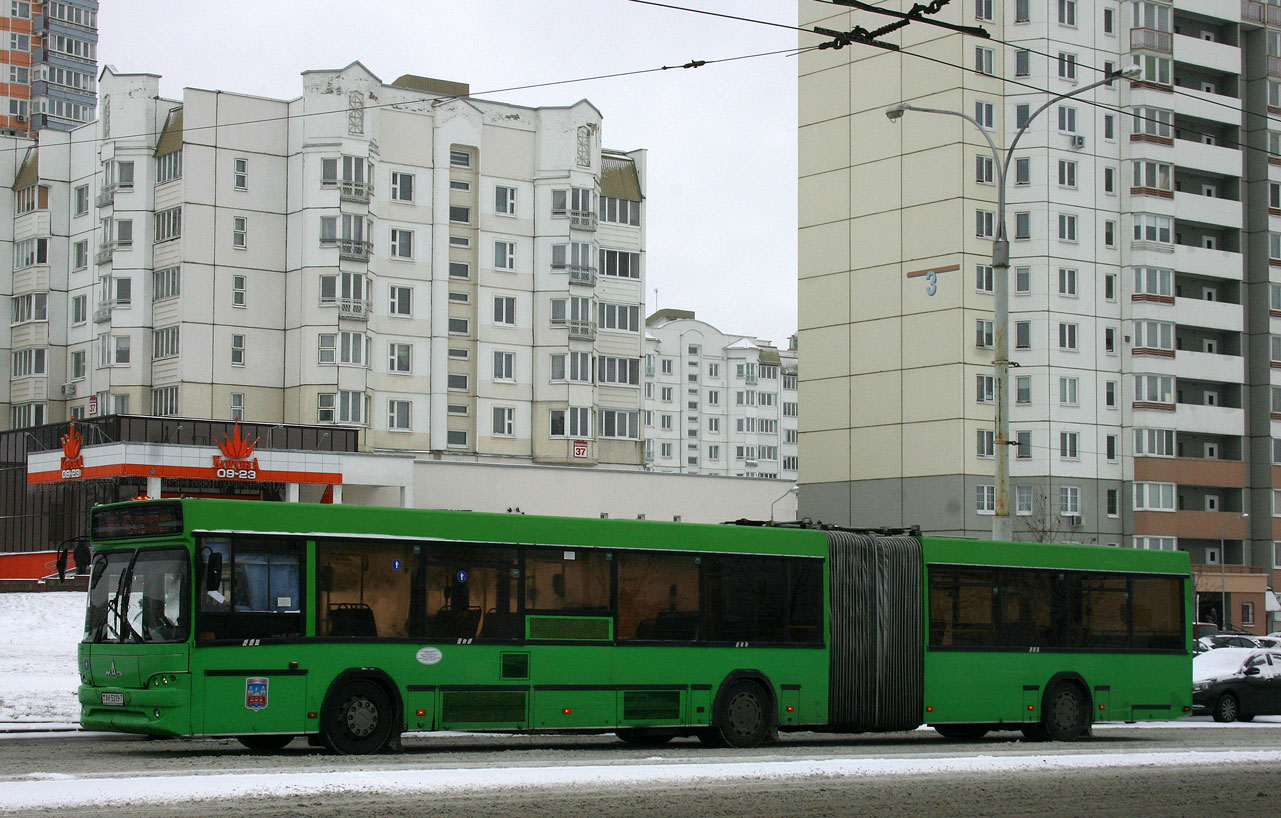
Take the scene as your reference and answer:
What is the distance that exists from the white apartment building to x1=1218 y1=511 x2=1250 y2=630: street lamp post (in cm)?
2784

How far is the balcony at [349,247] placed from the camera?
6988 cm

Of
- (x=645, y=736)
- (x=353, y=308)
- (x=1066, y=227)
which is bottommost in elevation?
(x=645, y=736)

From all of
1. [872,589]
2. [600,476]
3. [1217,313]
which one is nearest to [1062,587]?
[872,589]

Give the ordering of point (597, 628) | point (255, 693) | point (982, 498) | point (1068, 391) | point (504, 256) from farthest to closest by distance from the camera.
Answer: point (1068, 391) → point (504, 256) → point (982, 498) → point (597, 628) → point (255, 693)

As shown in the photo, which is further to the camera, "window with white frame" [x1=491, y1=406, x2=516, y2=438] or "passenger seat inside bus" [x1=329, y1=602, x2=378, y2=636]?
"window with white frame" [x1=491, y1=406, x2=516, y2=438]

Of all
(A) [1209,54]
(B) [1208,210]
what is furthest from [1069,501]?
(A) [1209,54]

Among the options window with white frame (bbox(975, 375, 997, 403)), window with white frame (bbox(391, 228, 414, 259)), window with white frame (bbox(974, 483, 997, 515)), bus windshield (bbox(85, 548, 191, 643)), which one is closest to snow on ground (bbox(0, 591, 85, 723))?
bus windshield (bbox(85, 548, 191, 643))

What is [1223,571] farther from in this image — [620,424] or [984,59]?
[620,424]

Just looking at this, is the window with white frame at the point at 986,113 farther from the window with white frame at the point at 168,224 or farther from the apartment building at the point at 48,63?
the apartment building at the point at 48,63

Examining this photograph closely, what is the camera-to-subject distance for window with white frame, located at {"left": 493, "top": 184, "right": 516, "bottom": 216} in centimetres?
7512

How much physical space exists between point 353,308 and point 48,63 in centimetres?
8338

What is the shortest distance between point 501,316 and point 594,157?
880cm

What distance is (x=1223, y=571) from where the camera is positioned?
7475cm

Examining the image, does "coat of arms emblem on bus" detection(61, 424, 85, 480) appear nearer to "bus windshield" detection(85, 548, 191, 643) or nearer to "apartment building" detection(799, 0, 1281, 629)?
"apartment building" detection(799, 0, 1281, 629)
